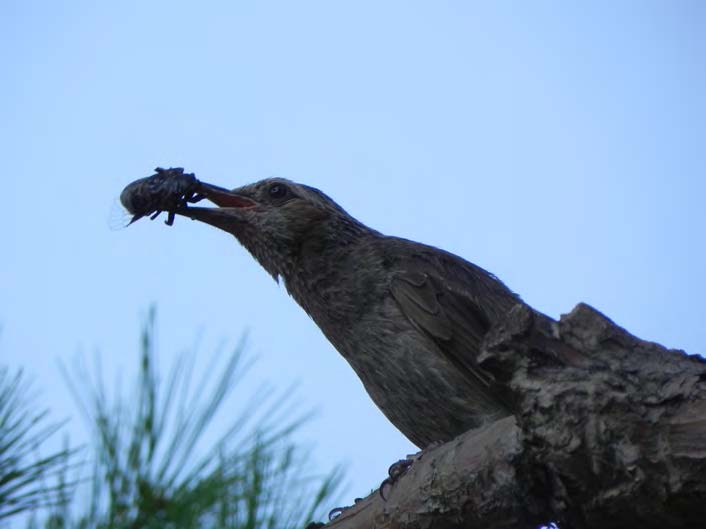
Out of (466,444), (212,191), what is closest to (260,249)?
(212,191)

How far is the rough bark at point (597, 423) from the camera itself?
3.07 metres

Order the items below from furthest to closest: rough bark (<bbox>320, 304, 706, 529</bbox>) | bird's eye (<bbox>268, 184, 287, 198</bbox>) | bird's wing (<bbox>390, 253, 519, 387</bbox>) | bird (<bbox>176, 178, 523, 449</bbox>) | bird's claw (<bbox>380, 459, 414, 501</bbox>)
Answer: bird's eye (<bbox>268, 184, 287, 198</bbox>), bird's wing (<bbox>390, 253, 519, 387</bbox>), bird (<bbox>176, 178, 523, 449</bbox>), bird's claw (<bbox>380, 459, 414, 501</bbox>), rough bark (<bbox>320, 304, 706, 529</bbox>)

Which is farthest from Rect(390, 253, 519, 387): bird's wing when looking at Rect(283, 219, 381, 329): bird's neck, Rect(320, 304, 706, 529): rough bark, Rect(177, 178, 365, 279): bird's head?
Rect(320, 304, 706, 529): rough bark

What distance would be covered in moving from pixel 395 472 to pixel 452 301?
1684 mm

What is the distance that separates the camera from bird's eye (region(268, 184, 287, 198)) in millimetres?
7004

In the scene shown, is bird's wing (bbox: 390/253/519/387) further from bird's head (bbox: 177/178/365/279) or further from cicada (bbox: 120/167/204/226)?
cicada (bbox: 120/167/204/226)

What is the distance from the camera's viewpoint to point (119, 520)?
311 centimetres

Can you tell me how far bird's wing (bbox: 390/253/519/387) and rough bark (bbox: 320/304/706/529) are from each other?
214 cm

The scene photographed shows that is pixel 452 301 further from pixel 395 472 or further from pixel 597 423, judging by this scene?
pixel 597 423

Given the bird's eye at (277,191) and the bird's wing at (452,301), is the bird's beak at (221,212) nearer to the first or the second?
the bird's eye at (277,191)

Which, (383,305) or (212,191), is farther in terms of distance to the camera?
(212,191)

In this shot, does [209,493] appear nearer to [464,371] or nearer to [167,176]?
[464,371]

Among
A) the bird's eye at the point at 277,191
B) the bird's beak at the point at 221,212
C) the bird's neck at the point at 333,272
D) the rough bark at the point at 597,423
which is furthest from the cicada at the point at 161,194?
the rough bark at the point at 597,423

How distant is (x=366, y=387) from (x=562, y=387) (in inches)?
114
